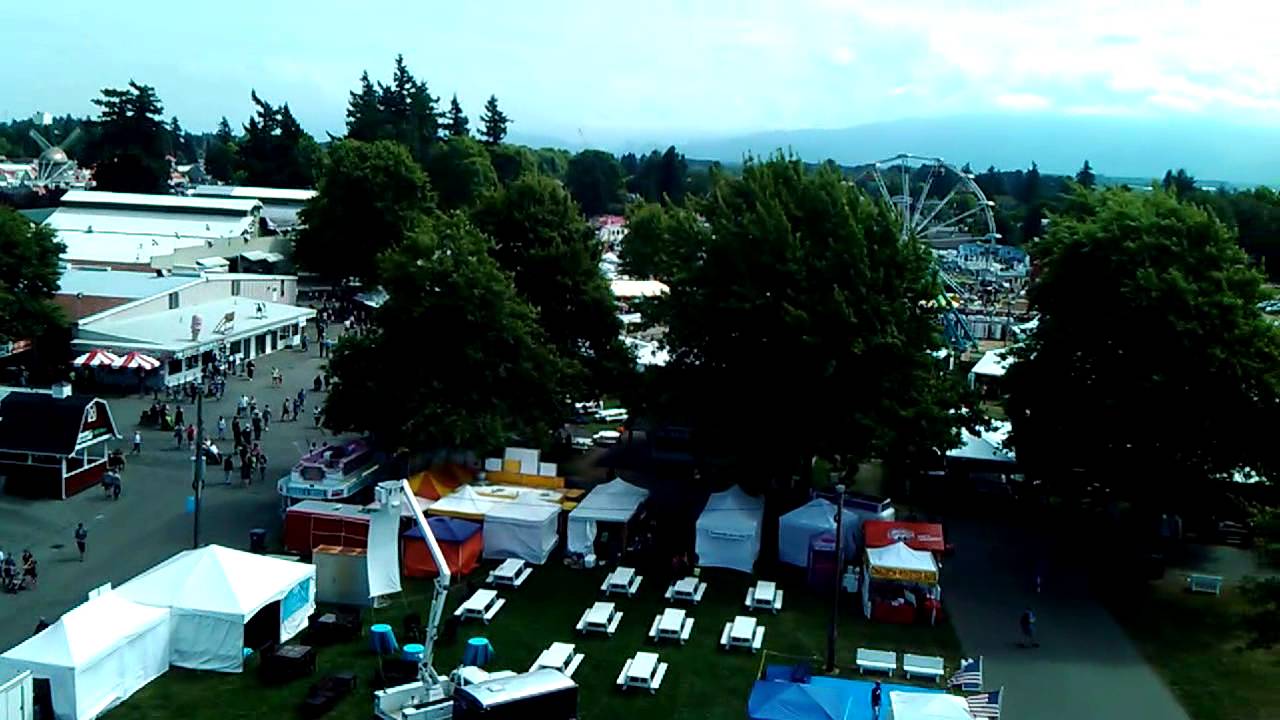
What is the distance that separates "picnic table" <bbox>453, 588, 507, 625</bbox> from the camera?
20719 millimetres

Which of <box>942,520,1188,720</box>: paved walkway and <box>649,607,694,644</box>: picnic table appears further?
<box>649,607,694,644</box>: picnic table

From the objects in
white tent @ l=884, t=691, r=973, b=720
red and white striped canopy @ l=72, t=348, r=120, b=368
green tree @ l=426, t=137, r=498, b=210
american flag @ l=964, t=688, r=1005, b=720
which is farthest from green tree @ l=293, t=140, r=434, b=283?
white tent @ l=884, t=691, r=973, b=720

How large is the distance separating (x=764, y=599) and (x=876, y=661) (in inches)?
129

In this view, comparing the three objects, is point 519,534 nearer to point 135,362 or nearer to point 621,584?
point 621,584

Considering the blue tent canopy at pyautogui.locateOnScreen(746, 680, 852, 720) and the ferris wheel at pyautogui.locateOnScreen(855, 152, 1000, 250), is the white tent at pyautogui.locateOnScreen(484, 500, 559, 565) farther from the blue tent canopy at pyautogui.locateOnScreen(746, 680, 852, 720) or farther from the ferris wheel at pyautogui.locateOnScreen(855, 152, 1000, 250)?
the ferris wheel at pyautogui.locateOnScreen(855, 152, 1000, 250)

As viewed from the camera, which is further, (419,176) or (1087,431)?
(419,176)

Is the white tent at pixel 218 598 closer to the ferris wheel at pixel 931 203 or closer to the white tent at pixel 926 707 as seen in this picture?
the white tent at pixel 926 707

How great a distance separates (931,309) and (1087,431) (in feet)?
14.7

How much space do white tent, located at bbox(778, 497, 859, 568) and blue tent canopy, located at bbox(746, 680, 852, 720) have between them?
24.6 ft

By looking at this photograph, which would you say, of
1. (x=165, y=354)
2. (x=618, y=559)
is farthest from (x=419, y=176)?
(x=618, y=559)

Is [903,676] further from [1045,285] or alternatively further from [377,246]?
[377,246]

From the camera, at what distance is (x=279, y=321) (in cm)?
4594

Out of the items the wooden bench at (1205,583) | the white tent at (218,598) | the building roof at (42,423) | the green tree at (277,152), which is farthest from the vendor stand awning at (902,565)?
the green tree at (277,152)

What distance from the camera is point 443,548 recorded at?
23.1m
